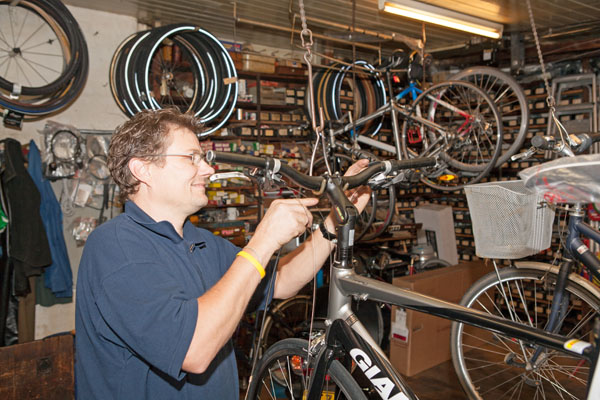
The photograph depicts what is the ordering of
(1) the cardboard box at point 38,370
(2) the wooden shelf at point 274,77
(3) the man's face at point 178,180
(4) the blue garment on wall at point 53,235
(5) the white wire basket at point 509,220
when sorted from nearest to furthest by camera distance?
(3) the man's face at point 178,180
(5) the white wire basket at point 509,220
(1) the cardboard box at point 38,370
(4) the blue garment on wall at point 53,235
(2) the wooden shelf at point 274,77

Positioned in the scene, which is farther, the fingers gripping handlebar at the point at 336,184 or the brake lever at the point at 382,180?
the brake lever at the point at 382,180

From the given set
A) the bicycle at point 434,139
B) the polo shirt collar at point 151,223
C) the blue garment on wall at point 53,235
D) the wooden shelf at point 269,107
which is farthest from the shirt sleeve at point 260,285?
the wooden shelf at point 269,107

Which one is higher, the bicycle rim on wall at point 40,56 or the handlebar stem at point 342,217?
the bicycle rim on wall at point 40,56

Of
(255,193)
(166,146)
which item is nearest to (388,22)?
(255,193)

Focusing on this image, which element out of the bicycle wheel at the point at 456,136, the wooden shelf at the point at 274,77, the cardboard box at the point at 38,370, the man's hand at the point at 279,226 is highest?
the wooden shelf at the point at 274,77

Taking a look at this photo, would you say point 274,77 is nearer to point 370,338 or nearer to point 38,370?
point 38,370

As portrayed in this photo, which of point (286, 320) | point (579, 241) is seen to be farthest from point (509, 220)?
point (286, 320)

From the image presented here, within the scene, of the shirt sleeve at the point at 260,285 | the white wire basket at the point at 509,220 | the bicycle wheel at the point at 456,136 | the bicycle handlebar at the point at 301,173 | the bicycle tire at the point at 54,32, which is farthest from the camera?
the bicycle tire at the point at 54,32

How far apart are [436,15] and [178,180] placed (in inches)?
119

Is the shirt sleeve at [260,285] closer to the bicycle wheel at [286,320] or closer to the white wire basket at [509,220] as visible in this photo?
the white wire basket at [509,220]

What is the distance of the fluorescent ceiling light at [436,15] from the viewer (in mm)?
3387

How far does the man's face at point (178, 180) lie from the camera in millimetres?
1346

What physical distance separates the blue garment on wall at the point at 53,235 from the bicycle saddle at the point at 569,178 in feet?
12.1

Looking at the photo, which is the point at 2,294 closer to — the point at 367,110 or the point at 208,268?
the point at 208,268
